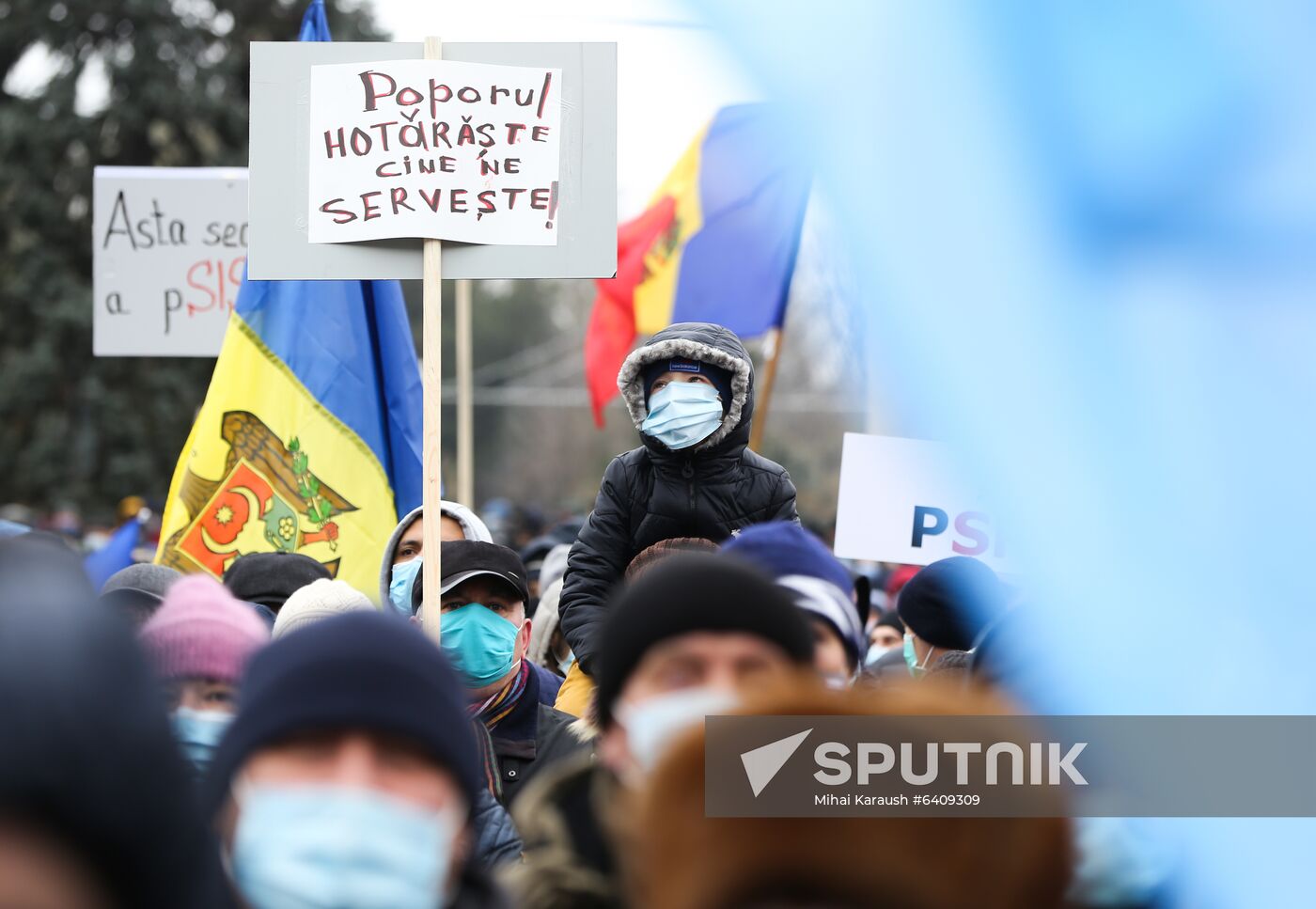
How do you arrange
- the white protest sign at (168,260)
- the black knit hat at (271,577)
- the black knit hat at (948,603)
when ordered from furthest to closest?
the white protest sign at (168,260) → the black knit hat at (271,577) → the black knit hat at (948,603)

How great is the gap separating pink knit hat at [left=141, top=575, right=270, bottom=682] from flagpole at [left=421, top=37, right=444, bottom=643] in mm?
1082

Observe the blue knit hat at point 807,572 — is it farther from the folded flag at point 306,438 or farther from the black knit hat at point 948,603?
the folded flag at point 306,438

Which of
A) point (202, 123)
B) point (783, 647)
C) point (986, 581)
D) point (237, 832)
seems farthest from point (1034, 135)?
point (202, 123)

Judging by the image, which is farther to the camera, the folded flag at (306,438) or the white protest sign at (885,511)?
the folded flag at (306,438)

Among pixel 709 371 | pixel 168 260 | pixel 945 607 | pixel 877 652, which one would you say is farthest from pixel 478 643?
pixel 168 260

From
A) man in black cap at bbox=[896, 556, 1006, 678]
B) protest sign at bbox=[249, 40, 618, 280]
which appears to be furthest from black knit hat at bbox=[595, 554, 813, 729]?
protest sign at bbox=[249, 40, 618, 280]

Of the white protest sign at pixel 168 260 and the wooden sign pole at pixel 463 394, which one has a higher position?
the white protest sign at pixel 168 260

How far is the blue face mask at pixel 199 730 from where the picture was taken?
2.90m

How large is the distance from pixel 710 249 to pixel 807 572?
7.91 meters

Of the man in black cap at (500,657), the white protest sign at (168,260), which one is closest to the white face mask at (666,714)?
the man in black cap at (500,657)

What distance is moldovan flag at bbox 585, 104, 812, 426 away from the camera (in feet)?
34.0

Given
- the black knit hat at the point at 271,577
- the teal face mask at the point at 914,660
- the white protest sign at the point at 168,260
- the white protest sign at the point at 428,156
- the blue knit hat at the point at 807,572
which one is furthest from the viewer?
the white protest sign at the point at 168,260

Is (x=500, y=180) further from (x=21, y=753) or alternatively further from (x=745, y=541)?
(x=21, y=753)

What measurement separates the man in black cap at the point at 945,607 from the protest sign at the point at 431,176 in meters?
1.20
